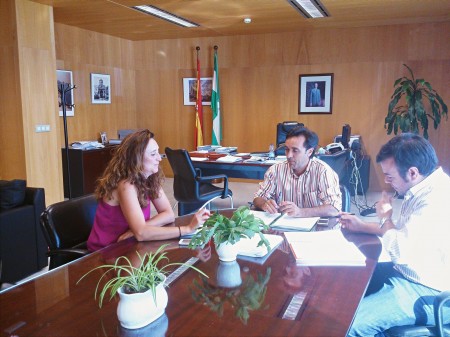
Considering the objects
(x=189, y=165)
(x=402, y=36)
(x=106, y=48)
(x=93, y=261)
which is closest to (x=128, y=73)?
(x=106, y=48)

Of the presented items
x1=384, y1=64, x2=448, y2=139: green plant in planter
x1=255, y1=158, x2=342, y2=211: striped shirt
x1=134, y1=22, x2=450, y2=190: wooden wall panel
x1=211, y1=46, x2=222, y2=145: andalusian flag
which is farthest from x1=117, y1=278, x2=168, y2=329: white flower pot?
x1=211, y1=46, x2=222, y2=145: andalusian flag

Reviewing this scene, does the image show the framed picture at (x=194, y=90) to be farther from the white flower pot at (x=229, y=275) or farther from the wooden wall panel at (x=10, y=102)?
the white flower pot at (x=229, y=275)

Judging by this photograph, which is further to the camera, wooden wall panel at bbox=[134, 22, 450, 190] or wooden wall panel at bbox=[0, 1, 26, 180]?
wooden wall panel at bbox=[134, 22, 450, 190]

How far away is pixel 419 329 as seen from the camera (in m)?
1.61

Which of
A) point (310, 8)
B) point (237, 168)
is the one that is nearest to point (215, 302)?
point (237, 168)

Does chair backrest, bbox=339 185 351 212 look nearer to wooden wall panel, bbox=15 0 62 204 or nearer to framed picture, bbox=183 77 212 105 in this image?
wooden wall panel, bbox=15 0 62 204

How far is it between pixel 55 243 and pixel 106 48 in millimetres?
5895

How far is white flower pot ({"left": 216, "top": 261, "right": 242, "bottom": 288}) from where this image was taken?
1.53 metres

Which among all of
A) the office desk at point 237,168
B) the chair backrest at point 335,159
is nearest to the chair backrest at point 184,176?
the office desk at point 237,168

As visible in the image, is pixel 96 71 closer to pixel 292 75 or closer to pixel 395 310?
pixel 292 75

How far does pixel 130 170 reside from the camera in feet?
7.19

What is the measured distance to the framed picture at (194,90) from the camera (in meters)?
7.83

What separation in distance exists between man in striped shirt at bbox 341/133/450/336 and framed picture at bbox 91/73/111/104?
618 centimetres

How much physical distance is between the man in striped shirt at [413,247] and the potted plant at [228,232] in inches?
20.3
